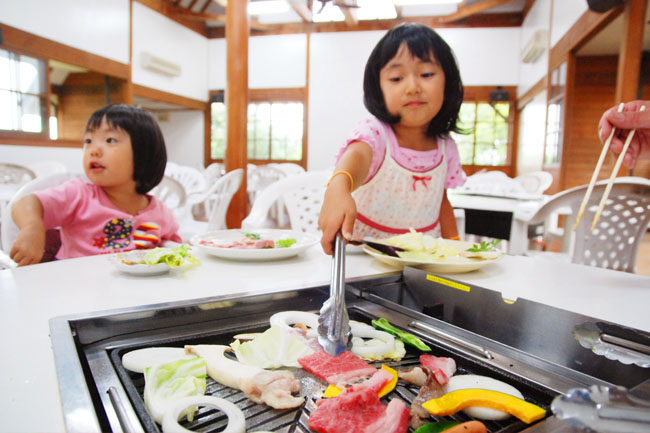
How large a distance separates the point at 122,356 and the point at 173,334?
0.08m

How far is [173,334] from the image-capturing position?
57cm

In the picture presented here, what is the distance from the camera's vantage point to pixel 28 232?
1.06 m

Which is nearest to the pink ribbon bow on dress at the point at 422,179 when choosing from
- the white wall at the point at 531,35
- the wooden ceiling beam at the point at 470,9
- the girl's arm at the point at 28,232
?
the girl's arm at the point at 28,232

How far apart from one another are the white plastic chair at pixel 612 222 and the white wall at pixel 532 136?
5.63 m

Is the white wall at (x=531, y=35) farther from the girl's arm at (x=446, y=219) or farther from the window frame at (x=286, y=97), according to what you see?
the girl's arm at (x=446, y=219)

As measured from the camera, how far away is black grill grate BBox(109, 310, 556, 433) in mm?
396

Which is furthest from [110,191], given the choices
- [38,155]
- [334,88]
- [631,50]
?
[334,88]

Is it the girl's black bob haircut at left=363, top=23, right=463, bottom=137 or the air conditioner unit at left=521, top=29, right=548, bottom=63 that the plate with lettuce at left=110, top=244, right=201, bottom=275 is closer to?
the girl's black bob haircut at left=363, top=23, right=463, bottom=137

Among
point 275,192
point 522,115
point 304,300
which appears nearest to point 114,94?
point 275,192

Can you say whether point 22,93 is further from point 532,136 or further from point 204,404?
point 532,136

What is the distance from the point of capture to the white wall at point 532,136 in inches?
272

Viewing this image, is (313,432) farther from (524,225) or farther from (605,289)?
(524,225)

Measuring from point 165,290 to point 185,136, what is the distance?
1008 centimetres

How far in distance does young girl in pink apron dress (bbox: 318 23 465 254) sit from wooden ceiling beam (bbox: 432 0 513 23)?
6.94 metres
